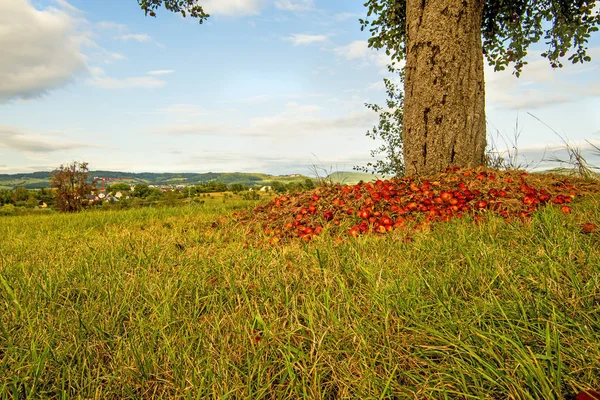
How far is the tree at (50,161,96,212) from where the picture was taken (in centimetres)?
1512

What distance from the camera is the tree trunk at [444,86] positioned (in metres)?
5.53

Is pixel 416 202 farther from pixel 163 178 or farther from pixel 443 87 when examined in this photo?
pixel 163 178

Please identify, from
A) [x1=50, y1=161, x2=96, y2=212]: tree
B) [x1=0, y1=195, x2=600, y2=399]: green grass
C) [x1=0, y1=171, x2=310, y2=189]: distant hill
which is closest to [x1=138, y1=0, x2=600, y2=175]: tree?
[x1=0, y1=195, x2=600, y2=399]: green grass

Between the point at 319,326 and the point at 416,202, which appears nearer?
the point at 319,326

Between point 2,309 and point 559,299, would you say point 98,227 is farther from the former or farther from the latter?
point 559,299

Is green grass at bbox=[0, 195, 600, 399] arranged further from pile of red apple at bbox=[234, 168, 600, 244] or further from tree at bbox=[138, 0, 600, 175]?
tree at bbox=[138, 0, 600, 175]

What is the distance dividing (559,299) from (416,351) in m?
0.77

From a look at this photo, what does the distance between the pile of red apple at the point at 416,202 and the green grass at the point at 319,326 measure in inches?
52.3

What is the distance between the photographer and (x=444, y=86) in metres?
5.55

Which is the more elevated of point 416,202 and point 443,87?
point 443,87

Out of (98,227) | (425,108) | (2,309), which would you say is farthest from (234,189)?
(2,309)

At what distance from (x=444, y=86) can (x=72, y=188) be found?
15.7 metres

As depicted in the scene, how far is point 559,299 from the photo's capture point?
65.8 inches

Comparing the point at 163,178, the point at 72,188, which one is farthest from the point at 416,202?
the point at 163,178
